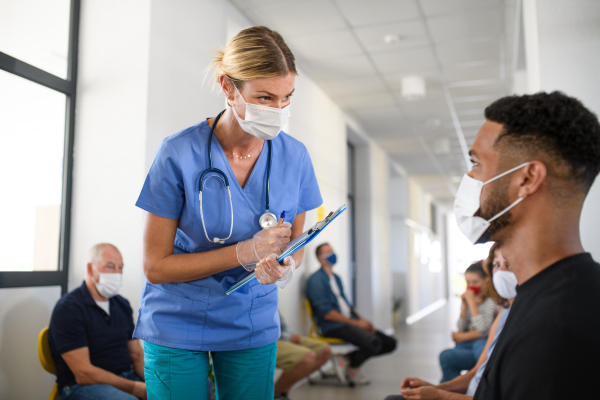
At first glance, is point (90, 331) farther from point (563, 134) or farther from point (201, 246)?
point (563, 134)

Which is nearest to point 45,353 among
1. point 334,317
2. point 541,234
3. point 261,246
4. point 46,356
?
point 46,356

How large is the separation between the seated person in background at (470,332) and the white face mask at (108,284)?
2.22 meters

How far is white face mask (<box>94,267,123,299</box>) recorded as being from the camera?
2.49m

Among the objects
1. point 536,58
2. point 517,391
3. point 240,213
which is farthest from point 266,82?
point 536,58

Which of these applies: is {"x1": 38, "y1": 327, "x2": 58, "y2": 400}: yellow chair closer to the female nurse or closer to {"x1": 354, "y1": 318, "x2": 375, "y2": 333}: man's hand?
the female nurse

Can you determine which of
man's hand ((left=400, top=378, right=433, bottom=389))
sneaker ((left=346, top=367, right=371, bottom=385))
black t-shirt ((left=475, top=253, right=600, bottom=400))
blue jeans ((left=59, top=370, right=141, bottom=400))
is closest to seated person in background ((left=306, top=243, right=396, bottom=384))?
sneaker ((left=346, top=367, right=371, bottom=385))

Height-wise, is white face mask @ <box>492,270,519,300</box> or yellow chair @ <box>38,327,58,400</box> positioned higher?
white face mask @ <box>492,270,519,300</box>

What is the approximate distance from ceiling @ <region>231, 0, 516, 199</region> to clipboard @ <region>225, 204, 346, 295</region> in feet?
10.1

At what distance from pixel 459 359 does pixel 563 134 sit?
2.72 m

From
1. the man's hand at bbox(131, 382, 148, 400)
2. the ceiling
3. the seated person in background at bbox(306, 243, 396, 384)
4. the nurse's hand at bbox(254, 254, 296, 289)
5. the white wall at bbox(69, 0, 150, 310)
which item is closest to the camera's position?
the nurse's hand at bbox(254, 254, 296, 289)

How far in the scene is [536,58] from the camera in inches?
102

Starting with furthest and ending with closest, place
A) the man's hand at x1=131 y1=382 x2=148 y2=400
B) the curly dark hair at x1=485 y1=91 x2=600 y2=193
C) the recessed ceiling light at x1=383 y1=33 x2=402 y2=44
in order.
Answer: the recessed ceiling light at x1=383 y1=33 x2=402 y2=44 → the man's hand at x1=131 y1=382 x2=148 y2=400 → the curly dark hair at x1=485 y1=91 x2=600 y2=193

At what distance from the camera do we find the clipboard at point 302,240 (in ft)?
3.66

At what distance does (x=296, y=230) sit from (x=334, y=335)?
3.39 meters
